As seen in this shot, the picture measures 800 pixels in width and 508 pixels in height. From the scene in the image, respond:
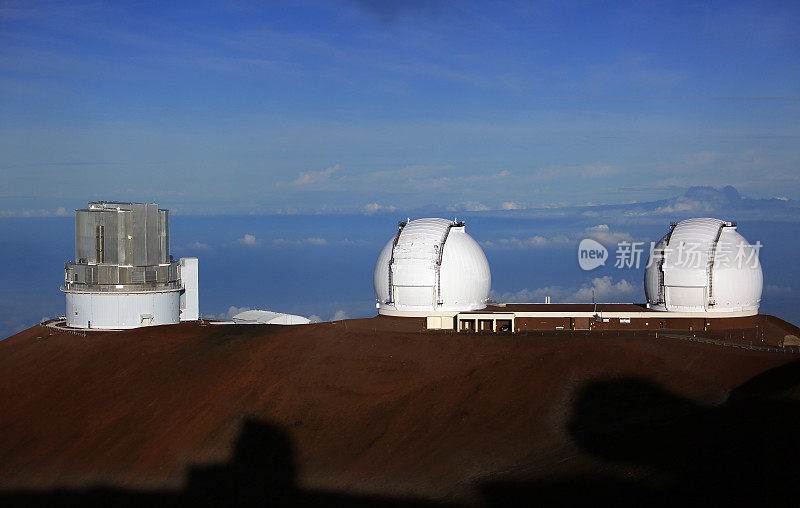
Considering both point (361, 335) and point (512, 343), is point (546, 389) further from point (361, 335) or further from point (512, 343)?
point (361, 335)

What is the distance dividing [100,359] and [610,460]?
77.6 ft

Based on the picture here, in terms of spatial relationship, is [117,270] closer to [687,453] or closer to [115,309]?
[115,309]

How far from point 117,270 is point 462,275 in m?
17.0

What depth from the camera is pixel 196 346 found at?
3969 centimetres

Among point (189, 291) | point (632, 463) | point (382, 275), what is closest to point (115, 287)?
point (189, 291)

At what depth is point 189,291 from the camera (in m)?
48.2

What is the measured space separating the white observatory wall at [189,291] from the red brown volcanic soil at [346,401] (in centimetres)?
758

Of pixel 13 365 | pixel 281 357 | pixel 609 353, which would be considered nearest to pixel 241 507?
pixel 281 357

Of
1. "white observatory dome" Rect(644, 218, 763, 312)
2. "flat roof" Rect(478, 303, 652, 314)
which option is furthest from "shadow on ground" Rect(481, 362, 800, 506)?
"flat roof" Rect(478, 303, 652, 314)

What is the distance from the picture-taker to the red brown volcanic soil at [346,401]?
29.3m

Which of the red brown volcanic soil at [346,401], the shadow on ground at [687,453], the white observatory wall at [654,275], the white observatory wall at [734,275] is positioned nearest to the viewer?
the shadow on ground at [687,453]

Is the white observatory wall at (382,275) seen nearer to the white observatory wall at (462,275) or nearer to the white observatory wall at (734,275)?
the white observatory wall at (462,275)

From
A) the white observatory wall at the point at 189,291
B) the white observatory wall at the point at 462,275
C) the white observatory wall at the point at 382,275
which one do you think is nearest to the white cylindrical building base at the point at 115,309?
the white observatory wall at the point at 189,291

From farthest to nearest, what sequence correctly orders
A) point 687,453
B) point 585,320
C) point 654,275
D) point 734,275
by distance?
point 654,275 → point 585,320 → point 734,275 → point 687,453
